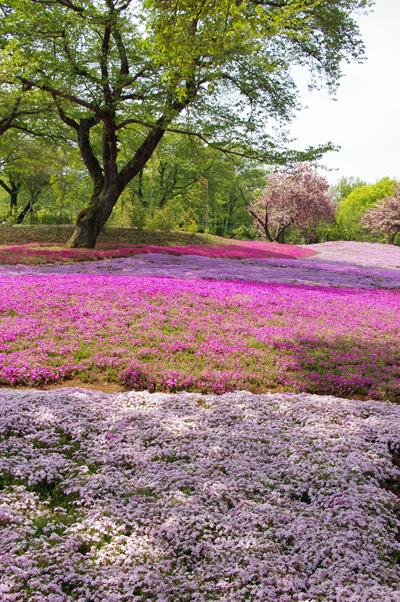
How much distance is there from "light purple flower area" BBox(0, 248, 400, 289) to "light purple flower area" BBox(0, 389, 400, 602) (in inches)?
535

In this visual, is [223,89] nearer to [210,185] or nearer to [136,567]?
[136,567]

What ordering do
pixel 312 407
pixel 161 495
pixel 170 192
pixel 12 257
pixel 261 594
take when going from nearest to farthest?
pixel 261 594 → pixel 161 495 → pixel 312 407 → pixel 12 257 → pixel 170 192

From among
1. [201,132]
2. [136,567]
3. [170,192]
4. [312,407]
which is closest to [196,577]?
[136,567]

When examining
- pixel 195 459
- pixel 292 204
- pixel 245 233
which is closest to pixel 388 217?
pixel 292 204

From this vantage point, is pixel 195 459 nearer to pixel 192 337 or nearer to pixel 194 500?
pixel 194 500

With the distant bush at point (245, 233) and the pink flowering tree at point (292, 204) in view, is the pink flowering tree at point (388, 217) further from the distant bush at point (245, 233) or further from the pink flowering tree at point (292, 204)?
the distant bush at point (245, 233)

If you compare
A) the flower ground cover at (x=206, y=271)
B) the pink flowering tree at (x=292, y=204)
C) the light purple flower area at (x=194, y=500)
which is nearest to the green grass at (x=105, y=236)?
the flower ground cover at (x=206, y=271)

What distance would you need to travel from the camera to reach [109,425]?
664 cm

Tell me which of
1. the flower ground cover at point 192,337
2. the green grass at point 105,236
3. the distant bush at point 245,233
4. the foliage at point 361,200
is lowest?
the flower ground cover at point 192,337

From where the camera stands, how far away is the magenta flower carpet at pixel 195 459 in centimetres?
405

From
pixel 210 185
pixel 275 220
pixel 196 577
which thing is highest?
pixel 210 185

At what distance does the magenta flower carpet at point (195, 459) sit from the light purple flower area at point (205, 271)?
25.8ft

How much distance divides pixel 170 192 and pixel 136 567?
6808 centimetres

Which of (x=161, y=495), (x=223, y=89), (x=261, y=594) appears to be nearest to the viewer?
(x=261, y=594)
